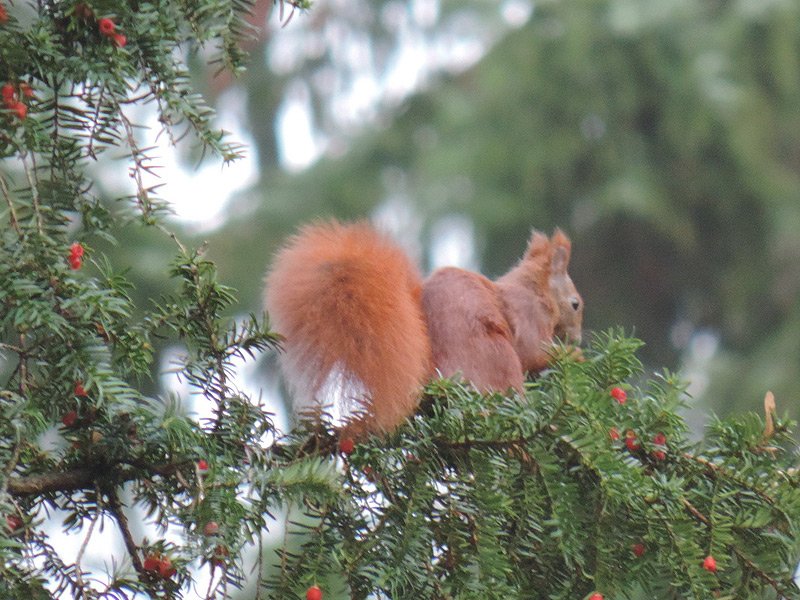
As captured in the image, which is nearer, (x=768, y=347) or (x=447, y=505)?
(x=447, y=505)

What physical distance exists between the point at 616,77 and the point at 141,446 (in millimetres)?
5081

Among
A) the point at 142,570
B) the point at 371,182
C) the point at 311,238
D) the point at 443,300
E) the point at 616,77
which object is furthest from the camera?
the point at 371,182

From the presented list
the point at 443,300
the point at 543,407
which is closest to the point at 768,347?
the point at 443,300

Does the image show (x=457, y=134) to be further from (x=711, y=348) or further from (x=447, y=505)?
(x=447, y=505)

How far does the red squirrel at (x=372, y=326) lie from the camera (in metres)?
1.48

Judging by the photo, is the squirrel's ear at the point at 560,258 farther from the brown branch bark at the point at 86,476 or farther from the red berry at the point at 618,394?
the brown branch bark at the point at 86,476

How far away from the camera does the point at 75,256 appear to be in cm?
108

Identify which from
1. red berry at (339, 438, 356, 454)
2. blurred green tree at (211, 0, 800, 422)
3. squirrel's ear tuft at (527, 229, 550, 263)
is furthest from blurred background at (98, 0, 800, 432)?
red berry at (339, 438, 356, 454)

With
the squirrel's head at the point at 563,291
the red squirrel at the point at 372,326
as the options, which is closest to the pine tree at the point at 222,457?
the red squirrel at the point at 372,326

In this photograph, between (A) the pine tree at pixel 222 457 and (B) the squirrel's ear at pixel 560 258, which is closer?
(A) the pine tree at pixel 222 457

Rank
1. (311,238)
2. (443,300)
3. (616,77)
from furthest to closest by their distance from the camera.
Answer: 1. (616,77)
2. (443,300)
3. (311,238)

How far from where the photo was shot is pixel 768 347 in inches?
243

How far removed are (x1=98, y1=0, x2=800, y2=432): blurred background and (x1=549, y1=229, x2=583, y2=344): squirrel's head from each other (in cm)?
297

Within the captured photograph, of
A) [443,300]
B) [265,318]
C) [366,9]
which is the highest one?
[366,9]
